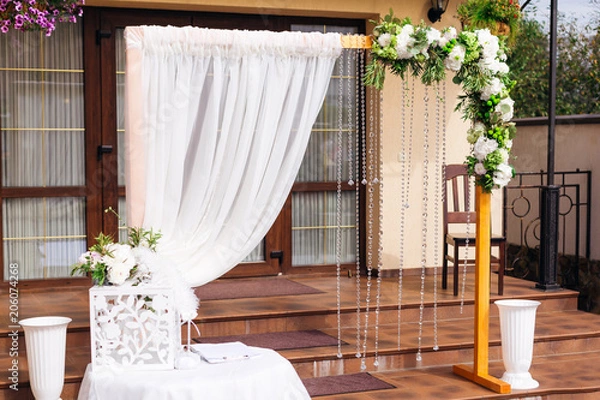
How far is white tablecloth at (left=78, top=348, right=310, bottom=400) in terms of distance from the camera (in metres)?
3.88

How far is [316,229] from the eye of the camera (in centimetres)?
774

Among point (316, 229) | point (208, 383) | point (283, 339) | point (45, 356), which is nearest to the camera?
point (208, 383)

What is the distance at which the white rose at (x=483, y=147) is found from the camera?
208 inches

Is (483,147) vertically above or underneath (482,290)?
above

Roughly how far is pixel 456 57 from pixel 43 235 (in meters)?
3.58

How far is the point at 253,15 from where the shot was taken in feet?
24.3

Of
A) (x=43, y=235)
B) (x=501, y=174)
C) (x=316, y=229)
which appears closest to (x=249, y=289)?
(x=316, y=229)

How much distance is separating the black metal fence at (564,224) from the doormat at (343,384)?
9.37ft

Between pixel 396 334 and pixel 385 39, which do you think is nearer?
pixel 385 39

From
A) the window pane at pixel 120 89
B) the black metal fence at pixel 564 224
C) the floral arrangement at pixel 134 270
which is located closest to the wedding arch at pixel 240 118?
the floral arrangement at pixel 134 270

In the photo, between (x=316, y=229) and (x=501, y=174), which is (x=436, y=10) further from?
(x=501, y=174)

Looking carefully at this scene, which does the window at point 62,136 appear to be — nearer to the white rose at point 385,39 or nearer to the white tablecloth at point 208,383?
the white rose at point 385,39

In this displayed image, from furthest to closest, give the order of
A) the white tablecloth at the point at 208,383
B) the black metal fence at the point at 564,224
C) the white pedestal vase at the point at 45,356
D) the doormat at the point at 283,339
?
1. the black metal fence at the point at 564,224
2. the doormat at the point at 283,339
3. the white pedestal vase at the point at 45,356
4. the white tablecloth at the point at 208,383

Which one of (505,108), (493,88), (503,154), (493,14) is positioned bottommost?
(503,154)
